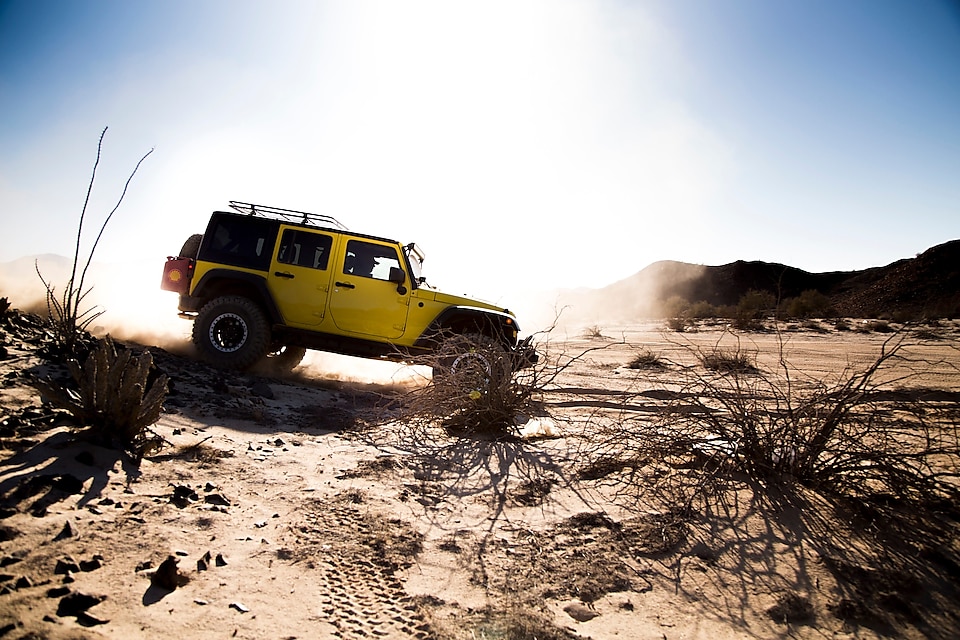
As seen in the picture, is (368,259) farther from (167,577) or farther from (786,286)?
(786,286)

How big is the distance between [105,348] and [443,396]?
8.65ft

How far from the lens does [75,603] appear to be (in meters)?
1.67

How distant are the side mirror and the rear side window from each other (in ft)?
5.52

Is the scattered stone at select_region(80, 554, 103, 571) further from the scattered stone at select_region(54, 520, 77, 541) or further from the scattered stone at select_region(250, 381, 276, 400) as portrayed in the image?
the scattered stone at select_region(250, 381, 276, 400)

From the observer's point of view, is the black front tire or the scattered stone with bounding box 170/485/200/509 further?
the black front tire

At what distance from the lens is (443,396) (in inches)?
190

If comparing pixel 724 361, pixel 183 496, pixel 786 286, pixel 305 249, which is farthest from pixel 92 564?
pixel 786 286

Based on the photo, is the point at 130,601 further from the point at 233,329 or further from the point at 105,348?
the point at 233,329

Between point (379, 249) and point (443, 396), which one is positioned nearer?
point (443, 396)

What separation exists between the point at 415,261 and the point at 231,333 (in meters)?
2.74

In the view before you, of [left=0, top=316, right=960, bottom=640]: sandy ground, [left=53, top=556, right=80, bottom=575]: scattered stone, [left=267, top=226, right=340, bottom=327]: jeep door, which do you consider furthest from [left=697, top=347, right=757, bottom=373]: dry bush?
[left=267, top=226, right=340, bottom=327]: jeep door

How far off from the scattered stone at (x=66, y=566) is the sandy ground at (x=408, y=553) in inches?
0.5

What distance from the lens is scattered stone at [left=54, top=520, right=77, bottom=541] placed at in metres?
2.04

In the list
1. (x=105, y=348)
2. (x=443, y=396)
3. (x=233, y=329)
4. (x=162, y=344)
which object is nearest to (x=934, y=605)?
(x=443, y=396)
